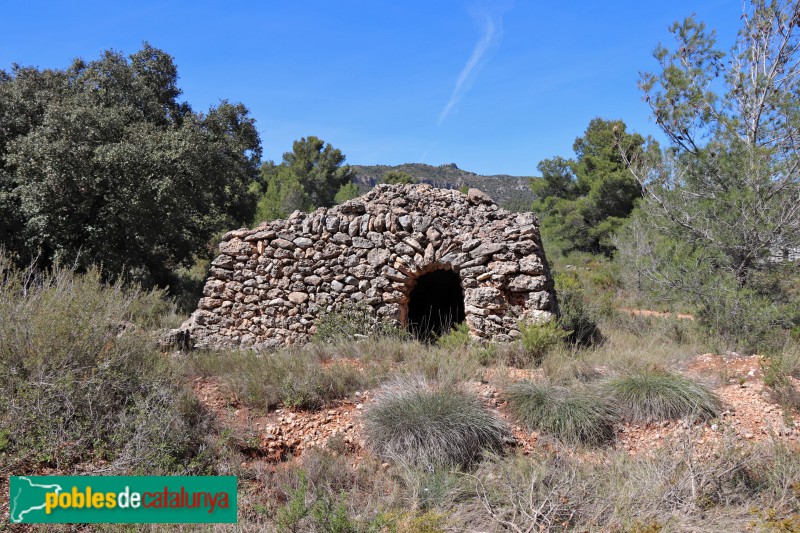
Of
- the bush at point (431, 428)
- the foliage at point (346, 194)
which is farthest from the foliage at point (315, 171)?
the bush at point (431, 428)

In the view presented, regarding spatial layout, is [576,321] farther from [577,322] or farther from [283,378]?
[283,378]

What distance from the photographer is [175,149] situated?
11828 millimetres

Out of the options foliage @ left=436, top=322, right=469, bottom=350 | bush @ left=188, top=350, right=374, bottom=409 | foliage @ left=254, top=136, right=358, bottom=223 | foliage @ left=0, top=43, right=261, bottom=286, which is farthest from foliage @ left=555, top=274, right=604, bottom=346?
foliage @ left=254, top=136, right=358, bottom=223

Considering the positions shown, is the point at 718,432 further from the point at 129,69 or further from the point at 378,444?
the point at 129,69

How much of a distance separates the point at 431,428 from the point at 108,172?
990 cm

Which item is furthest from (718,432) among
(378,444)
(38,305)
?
(38,305)

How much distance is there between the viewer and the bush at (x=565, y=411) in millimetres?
5121

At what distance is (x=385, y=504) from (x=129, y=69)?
1455 cm

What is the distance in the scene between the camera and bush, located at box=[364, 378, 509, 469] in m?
4.67

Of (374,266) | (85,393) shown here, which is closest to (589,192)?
(374,266)

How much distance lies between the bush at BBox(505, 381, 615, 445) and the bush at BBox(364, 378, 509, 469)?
0.44 meters

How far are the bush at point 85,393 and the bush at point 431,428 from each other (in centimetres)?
174

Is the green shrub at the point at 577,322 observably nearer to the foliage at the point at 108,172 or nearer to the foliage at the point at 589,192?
the foliage at the point at 108,172

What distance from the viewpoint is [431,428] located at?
15.8ft
